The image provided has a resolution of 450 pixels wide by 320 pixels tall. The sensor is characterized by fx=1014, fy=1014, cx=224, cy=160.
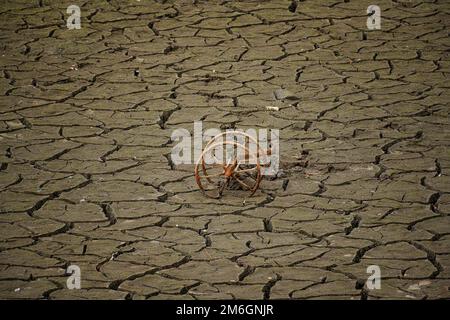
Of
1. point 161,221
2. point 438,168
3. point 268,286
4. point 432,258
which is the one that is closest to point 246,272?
point 268,286

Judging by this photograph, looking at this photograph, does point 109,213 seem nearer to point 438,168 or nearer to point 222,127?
point 222,127

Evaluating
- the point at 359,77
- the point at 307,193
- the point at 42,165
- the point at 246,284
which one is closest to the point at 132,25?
the point at 359,77

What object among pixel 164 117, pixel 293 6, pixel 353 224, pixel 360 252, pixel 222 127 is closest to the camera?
pixel 360 252

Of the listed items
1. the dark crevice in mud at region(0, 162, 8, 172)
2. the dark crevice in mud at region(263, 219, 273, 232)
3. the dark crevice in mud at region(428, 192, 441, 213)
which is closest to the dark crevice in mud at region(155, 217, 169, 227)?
the dark crevice in mud at region(263, 219, 273, 232)

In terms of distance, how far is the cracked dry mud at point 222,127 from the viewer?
4793mm

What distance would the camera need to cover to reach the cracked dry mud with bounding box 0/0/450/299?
4793 millimetres

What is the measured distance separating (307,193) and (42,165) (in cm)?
158

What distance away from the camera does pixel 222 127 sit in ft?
21.1

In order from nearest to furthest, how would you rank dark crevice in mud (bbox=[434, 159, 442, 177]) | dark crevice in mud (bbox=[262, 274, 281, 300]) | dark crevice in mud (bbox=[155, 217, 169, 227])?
dark crevice in mud (bbox=[262, 274, 281, 300])
dark crevice in mud (bbox=[155, 217, 169, 227])
dark crevice in mud (bbox=[434, 159, 442, 177])

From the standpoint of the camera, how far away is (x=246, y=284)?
4.65 meters

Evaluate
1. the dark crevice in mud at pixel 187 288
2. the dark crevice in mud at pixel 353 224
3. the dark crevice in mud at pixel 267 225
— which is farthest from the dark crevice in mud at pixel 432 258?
the dark crevice in mud at pixel 187 288

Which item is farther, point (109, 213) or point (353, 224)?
point (109, 213)

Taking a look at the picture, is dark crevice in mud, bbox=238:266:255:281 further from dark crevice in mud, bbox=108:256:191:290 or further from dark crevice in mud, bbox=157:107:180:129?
dark crevice in mud, bbox=157:107:180:129

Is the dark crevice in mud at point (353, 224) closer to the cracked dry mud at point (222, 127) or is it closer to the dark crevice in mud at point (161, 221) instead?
the cracked dry mud at point (222, 127)
